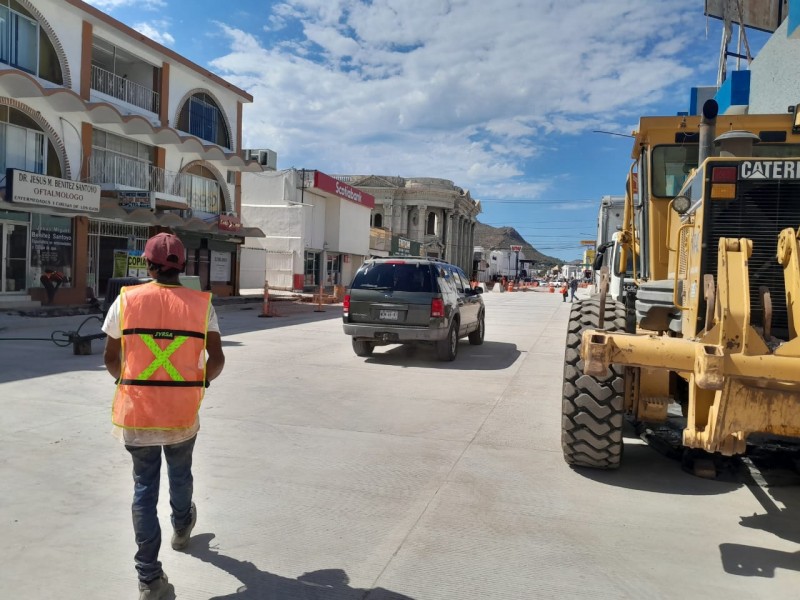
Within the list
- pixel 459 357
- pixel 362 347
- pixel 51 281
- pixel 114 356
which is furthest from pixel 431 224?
pixel 114 356

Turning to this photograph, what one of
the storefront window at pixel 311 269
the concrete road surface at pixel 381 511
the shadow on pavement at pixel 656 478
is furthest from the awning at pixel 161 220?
the shadow on pavement at pixel 656 478

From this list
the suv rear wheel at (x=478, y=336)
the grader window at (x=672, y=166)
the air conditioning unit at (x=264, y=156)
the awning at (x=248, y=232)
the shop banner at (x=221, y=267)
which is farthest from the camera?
the air conditioning unit at (x=264, y=156)

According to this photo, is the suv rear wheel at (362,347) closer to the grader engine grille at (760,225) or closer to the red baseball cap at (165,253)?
the grader engine grille at (760,225)

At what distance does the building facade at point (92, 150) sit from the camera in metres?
16.7

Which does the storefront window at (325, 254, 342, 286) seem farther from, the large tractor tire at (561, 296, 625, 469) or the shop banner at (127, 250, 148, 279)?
the large tractor tire at (561, 296, 625, 469)

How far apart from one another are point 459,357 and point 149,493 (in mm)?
8698

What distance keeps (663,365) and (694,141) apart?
9.97 ft

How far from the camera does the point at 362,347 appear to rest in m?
10.8

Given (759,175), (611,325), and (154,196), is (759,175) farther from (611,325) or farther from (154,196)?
(154,196)

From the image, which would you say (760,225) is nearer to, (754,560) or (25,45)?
(754,560)

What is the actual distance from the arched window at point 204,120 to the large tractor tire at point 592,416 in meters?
23.2

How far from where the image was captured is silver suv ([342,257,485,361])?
394 inches

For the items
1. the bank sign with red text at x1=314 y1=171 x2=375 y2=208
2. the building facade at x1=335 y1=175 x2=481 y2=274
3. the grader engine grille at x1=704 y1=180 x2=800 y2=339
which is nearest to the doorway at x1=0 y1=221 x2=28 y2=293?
the grader engine grille at x1=704 y1=180 x2=800 y2=339

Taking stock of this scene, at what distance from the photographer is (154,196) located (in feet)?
61.1
